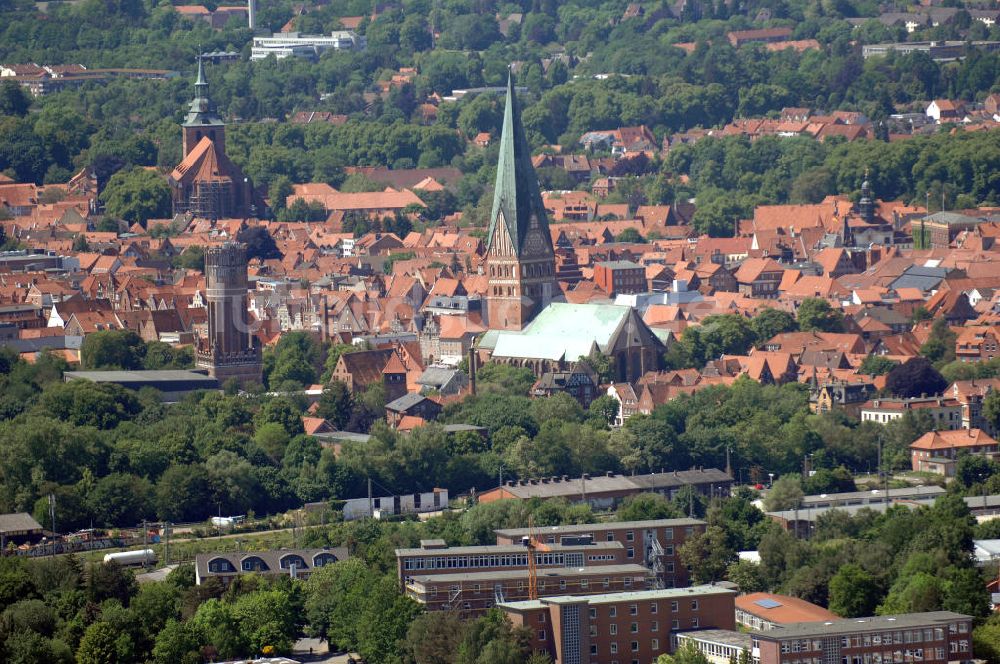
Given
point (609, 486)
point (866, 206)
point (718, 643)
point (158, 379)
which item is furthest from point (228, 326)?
point (866, 206)

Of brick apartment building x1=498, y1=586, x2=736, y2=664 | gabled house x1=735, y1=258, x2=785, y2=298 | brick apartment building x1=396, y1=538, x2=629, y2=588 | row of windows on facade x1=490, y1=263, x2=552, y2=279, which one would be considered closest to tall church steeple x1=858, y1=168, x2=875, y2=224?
gabled house x1=735, y1=258, x2=785, y2=298


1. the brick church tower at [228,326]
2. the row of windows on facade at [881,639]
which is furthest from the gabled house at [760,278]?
the row of windows on facade at [881,639]

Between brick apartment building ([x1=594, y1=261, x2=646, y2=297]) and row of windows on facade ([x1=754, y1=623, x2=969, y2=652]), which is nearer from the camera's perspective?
row of windows on facade ([x1=754, y1=623, x2=969, y2=652])

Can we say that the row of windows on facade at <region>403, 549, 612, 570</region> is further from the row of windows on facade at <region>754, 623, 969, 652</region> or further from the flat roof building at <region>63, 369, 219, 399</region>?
the flat roof building at <region>63, 369, 219, 399</region>

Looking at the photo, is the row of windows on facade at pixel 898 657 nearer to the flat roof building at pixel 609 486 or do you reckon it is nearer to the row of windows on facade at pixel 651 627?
the row of windows on facade at pixel 651 627

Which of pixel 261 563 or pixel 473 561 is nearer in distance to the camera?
pixel 473 561

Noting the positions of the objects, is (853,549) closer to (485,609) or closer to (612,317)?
(485,609)

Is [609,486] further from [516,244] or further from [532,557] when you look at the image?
[516,244]
